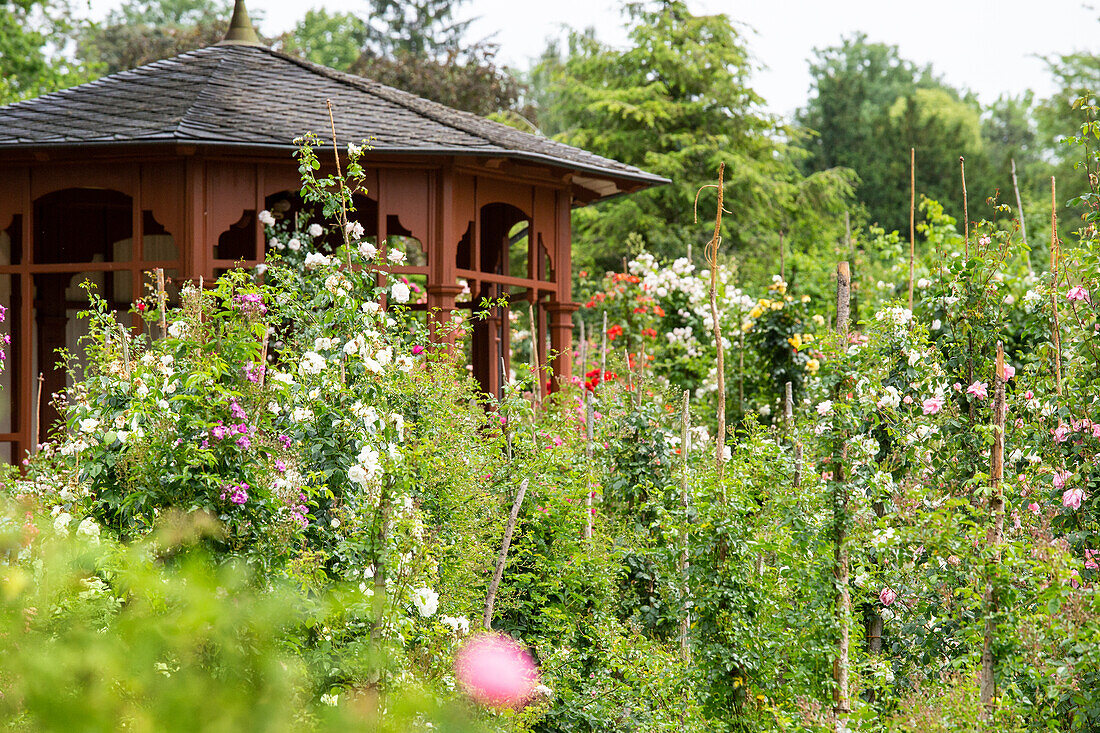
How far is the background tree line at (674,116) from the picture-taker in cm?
1869

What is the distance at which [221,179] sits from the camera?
7.43 meters

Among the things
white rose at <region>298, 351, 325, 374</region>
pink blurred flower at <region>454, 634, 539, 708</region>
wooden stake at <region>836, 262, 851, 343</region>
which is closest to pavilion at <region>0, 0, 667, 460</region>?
white rose at <region>298, 351, 325, 374</region>

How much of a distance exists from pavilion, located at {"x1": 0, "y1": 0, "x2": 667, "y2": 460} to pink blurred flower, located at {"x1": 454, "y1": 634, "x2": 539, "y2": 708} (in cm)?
344

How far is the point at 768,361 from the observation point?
9992mm

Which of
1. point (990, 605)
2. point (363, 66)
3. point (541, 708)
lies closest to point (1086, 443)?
point (990, 605)

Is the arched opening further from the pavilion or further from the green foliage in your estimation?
the green foliage

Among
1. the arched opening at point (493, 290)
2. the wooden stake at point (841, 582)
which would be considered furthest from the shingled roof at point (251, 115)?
the wooden stake at point (841, 582)

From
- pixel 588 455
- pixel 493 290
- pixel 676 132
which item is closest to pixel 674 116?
pixel 676 132

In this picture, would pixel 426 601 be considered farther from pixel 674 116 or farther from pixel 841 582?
pixel 674 116

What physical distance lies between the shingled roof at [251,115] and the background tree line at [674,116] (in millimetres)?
3979

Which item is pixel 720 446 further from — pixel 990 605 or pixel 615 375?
pixel 615 375

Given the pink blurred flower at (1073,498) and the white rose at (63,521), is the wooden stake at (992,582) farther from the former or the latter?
the white rose at (63,521)

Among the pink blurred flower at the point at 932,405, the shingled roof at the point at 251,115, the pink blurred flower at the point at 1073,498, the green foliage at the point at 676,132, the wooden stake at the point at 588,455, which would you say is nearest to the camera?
the pink blurred flower at the point at 1073,498

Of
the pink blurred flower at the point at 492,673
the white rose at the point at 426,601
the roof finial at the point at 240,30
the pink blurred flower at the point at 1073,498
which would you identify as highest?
the roof finial at the point at 240,30
